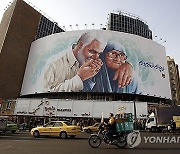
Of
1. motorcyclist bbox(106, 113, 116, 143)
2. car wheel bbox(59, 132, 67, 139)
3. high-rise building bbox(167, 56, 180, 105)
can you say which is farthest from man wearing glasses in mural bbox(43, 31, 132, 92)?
high-rise building bbox(167, 56, 180, 105)

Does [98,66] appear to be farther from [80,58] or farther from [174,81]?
[174,81]

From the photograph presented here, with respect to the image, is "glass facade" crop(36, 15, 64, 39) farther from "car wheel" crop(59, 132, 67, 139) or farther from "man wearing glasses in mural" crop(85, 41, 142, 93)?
"car wheel" crop(59, 132, 67, 139)

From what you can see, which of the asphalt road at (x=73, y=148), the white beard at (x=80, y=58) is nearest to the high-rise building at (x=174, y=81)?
the white beard at (x=80, y=58)

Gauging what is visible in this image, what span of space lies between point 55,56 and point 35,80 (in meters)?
7.75

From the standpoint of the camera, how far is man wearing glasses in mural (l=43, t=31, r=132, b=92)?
154 feet

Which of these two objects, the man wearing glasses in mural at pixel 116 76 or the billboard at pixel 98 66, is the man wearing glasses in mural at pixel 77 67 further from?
the man wearing glasses in mural at pixel 116 76

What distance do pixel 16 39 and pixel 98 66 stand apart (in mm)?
25304

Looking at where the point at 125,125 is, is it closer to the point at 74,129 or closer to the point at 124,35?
the point at 74,129

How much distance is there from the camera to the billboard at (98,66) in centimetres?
4675

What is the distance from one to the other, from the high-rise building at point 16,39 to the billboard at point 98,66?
2.69 m

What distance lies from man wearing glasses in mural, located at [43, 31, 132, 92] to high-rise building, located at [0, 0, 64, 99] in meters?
9.53

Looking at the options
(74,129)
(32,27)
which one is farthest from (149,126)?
(32,27)

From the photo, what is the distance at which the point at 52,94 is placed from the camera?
50.6m

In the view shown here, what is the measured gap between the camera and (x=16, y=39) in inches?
2243
